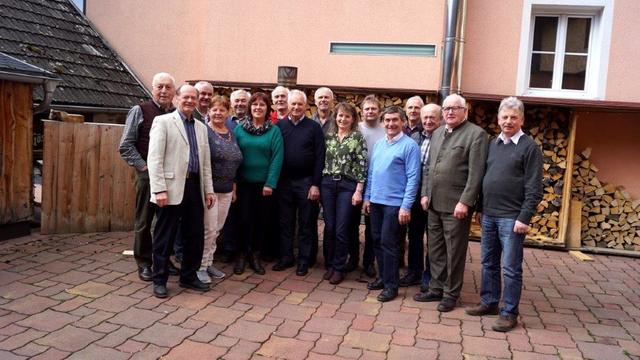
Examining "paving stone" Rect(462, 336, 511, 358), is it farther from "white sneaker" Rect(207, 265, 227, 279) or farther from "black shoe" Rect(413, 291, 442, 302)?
"white sneaker" Rect(207, 265, 227, 279)

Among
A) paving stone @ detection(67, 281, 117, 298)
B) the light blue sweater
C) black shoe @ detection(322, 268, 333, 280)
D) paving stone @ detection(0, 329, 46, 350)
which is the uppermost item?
the light blue sweater

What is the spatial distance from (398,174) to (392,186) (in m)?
0.12

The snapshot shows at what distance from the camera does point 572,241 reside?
301 inches

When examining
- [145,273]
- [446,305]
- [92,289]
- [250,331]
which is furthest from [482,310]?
[92,289]

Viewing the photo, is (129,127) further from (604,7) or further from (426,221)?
(604,7)

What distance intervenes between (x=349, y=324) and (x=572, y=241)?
15.4 ft

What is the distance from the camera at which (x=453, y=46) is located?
7.66m

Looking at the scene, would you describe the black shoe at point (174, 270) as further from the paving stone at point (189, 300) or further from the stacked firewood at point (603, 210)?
the stacked firewood at point (603, 210)

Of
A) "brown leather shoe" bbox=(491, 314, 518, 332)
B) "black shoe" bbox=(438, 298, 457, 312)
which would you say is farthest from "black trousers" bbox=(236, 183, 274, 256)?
"brown leather shoe" bbox=(491, 314, 518, 332)

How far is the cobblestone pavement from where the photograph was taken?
3822 millimetres

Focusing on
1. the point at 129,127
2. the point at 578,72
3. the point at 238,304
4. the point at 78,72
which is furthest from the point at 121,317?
the point at 578,72

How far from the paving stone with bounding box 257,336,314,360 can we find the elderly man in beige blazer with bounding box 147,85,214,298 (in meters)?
1.23

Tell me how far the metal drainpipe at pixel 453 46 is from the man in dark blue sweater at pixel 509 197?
3416 millimetres

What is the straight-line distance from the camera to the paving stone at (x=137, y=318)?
413 cm
